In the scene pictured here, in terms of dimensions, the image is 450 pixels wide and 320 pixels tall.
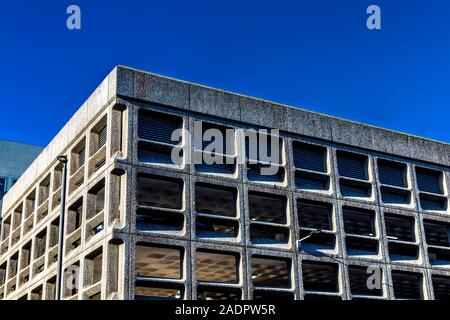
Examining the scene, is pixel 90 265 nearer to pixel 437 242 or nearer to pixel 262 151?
pixel 262 151

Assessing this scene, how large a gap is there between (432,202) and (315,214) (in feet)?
26.5

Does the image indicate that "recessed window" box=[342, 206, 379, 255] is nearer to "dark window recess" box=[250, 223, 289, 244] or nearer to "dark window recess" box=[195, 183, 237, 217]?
"dark window recess" box=[250, 223, 289, 244]

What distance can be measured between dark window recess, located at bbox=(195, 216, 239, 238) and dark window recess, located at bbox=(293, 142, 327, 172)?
546 cm

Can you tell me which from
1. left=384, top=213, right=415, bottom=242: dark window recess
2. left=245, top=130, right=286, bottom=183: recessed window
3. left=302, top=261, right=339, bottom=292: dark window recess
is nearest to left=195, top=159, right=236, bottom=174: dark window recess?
left=245, top=130, right=286, bottom=183: recessed window

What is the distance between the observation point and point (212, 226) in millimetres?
31266

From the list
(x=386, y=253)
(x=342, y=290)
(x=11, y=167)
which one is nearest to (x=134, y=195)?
(x=342, y=290)

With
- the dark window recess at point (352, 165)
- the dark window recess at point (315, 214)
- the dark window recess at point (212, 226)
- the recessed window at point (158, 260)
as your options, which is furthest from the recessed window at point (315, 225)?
the recessed window at point (158, 260)

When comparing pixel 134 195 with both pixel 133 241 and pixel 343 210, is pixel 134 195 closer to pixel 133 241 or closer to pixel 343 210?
pixel 133 241

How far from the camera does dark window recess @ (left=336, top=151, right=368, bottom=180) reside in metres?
35.8

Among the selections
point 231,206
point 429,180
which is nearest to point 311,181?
point 231,206

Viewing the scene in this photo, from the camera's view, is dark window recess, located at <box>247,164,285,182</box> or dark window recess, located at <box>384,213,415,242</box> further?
dark window recess, located at <box>384,213,415,242</box>

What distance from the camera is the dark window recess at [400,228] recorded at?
3681cm
